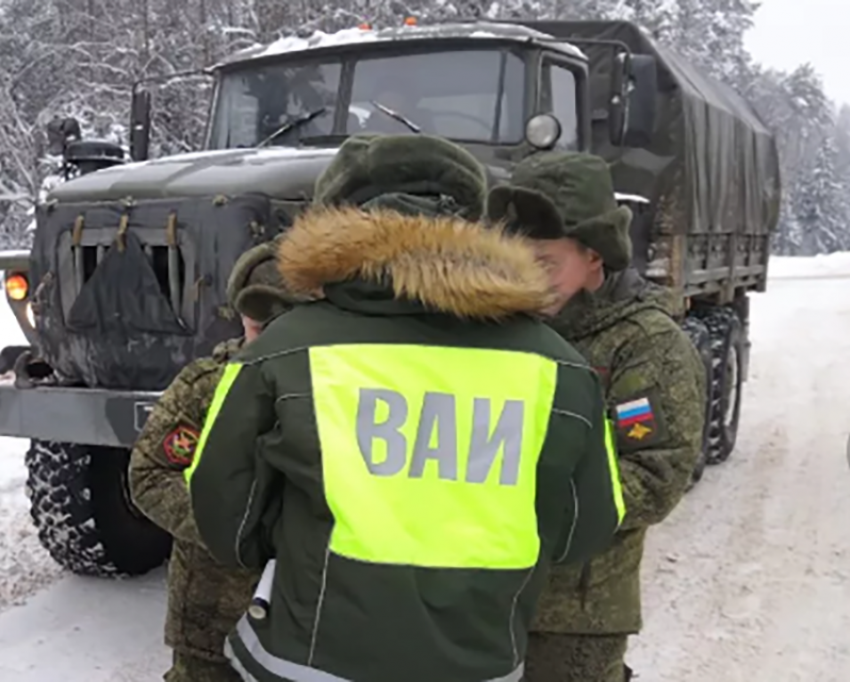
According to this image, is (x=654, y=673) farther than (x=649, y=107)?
No

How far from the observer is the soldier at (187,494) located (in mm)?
2254

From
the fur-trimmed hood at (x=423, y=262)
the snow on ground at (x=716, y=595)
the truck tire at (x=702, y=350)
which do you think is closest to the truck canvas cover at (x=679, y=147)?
the truck tire at (x=702, y=350)

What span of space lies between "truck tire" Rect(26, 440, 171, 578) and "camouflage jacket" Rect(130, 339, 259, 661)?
2.14m

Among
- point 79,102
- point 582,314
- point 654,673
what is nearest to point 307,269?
point 582,314

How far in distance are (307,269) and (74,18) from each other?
77.2ft

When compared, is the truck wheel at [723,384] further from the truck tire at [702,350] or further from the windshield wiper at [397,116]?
the windshield wiper at [397,116]

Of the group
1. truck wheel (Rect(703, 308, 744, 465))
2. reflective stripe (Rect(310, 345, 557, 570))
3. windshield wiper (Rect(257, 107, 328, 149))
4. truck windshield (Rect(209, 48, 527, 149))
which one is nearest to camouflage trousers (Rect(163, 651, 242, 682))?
reflective stripe (Rect(310, 345, 557, 570))

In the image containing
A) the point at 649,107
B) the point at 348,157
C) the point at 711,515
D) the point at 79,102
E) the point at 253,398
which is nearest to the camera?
the point at 253,398

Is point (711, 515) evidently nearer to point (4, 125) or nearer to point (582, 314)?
point (582, 314)

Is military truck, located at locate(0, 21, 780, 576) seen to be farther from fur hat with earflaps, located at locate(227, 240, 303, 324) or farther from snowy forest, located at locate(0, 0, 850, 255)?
snowy forest, located at locate(0, 0, 850, 255)

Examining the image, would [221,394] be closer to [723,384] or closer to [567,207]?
[567,207]

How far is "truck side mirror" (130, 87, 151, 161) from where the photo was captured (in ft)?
20.0

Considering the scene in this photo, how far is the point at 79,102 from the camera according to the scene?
69.7 ft

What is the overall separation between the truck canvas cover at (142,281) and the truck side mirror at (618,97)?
210 cm
